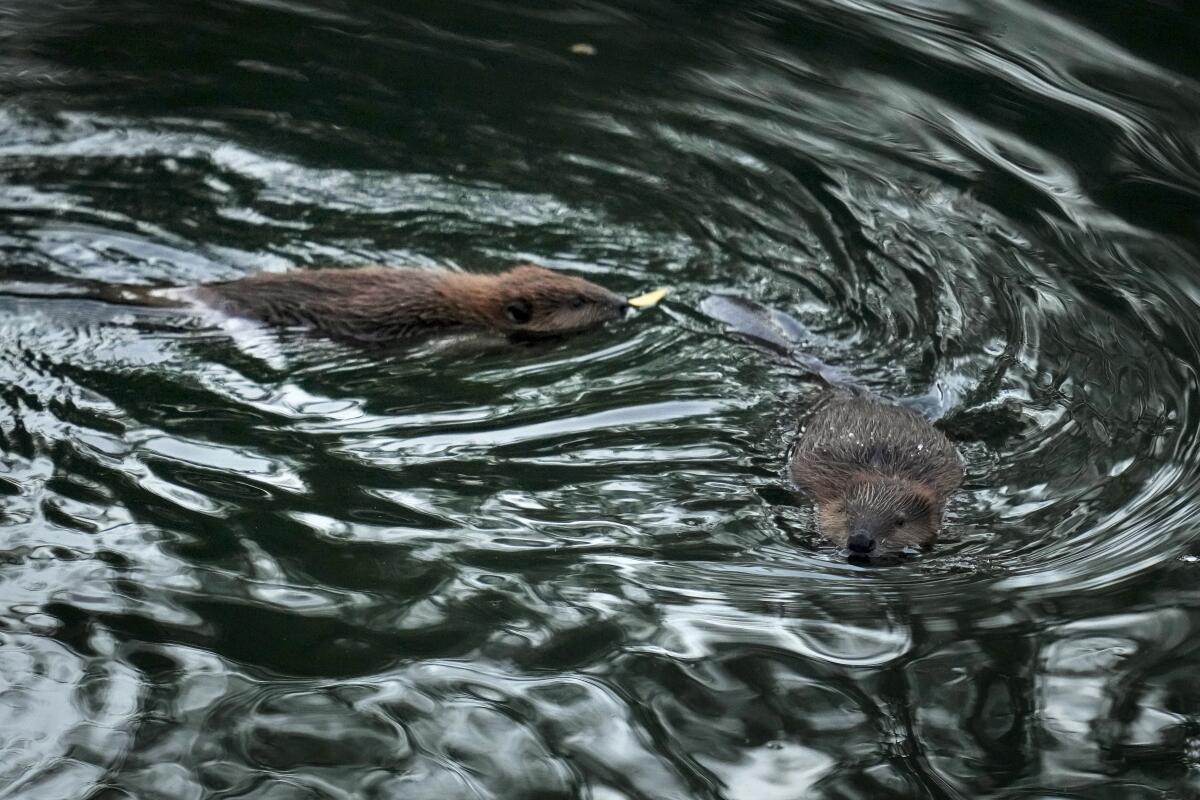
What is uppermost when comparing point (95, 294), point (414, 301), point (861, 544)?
point (861, 544)

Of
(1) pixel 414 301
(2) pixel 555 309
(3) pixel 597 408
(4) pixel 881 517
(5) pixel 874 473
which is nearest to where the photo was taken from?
(4) pixel 881 517

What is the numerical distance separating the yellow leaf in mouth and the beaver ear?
0.48 meters

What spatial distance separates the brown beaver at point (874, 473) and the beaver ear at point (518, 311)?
62.0 inches

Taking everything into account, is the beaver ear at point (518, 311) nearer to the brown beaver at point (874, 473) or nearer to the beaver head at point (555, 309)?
the beaver head at point (555, 309)

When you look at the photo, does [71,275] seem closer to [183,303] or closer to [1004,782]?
[183,303]

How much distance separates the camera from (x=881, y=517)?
4.96 metres

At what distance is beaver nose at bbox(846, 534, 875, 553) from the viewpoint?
15.6 ft

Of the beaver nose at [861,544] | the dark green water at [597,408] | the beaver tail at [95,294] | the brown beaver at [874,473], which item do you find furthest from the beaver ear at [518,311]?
the beaver nose at [861,544]

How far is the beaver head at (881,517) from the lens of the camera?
15.8ft

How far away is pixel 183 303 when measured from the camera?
628 cm

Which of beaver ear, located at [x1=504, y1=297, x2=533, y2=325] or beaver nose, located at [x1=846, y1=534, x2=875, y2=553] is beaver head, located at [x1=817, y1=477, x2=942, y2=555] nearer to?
beaver nose, located at [x1=846, y1=534, x2=875, y2=553]

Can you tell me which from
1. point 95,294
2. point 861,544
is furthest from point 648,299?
point 95,294

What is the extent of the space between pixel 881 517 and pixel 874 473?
0.39 metres

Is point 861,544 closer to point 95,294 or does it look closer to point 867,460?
point 867,460
